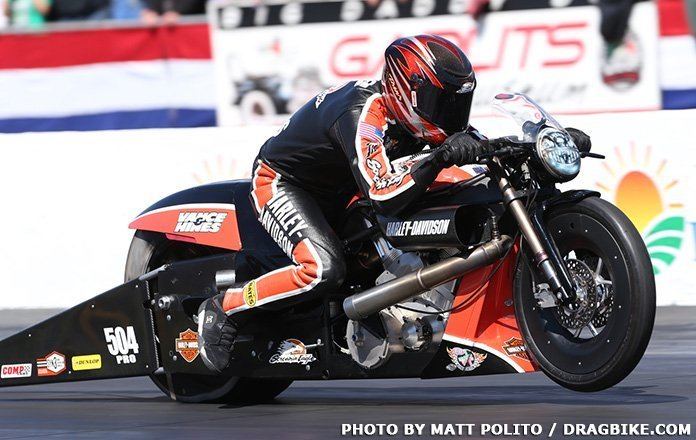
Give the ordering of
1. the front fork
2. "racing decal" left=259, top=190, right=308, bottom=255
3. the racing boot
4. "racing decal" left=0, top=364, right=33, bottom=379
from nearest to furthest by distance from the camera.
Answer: the front fork, "racing decal" left=259, top=190, right=308, bottom=255, the racing boot, "racing decal" left=0, top=364, right=33, bottom=379

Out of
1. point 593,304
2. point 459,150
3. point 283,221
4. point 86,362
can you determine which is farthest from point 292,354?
point 593,304

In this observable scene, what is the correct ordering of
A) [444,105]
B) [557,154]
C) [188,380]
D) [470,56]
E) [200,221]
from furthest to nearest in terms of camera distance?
[470,56] → [188,380] → [200,221] → [444,105] → [557,154]

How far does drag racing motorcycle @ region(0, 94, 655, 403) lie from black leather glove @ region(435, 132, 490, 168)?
9 centimetres

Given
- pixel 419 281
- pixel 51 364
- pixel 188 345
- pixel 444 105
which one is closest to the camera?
pixel 419 281

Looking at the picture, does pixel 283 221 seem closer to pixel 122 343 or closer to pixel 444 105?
pixel 444 105

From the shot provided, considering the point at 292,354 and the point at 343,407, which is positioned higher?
the point at 292,354

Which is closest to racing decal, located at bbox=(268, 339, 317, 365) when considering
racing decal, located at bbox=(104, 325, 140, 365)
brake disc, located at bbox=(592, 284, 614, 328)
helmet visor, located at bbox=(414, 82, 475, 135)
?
racing decal, located at bbox=(104, 325, 140, 365)

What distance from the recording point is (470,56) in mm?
11664

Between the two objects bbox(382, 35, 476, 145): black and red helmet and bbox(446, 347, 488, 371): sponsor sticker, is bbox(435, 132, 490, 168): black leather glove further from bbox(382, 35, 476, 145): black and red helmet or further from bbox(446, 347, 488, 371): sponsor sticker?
bbox(446, 347, 488, 371): sponsor sticker

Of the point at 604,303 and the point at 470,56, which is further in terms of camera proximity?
the point at 470,56

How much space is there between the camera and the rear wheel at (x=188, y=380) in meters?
7.39

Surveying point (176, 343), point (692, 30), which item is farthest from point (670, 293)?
point (176, 343)

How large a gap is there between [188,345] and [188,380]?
345 millimetres

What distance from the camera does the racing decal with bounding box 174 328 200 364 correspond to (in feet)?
23.8
